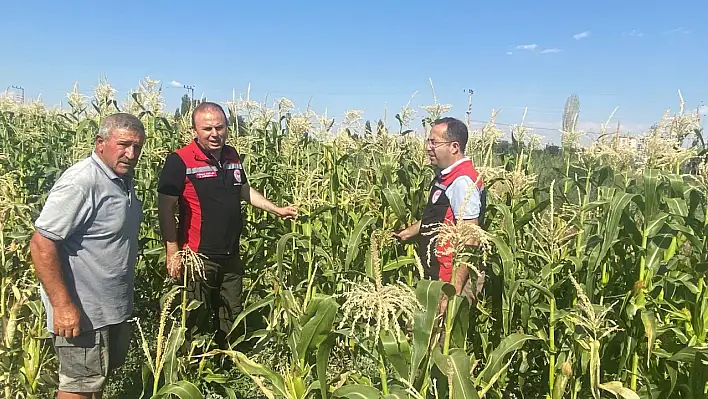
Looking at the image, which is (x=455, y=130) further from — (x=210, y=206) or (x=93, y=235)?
(x=93, y=235)

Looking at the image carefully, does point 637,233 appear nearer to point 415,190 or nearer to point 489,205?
point 489,205

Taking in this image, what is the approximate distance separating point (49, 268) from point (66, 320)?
271 millimetres

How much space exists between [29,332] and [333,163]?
2.28 meters

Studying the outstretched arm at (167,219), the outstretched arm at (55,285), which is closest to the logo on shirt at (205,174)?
the outstretched arm at (167,219)

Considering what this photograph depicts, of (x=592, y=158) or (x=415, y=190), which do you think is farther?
(x=415, y=190)

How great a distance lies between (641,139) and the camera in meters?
3.25

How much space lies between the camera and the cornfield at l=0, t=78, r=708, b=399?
196cm

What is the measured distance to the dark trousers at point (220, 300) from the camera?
396 cm

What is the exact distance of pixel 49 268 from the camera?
254cm

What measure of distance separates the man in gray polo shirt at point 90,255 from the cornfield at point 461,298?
0.32m

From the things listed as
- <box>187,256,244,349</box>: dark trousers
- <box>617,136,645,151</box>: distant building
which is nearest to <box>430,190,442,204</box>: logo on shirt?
<box>617,136,645,151</box>: distant building

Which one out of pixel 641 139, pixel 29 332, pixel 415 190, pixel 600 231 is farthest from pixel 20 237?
pixel 641 139

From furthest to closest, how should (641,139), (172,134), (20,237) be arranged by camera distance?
(172,134) → (641,139) → (20,237)

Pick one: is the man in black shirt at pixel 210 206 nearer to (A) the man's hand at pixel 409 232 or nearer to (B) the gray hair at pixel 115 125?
(A) the man's hand at pixel 409 232
